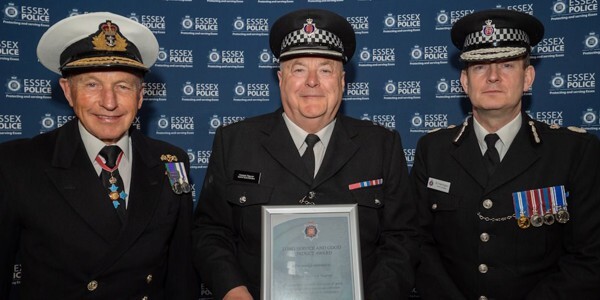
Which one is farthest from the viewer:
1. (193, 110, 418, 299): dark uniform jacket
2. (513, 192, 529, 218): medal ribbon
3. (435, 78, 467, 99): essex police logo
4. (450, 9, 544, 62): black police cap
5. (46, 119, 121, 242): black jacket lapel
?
(435, 78, 467, 99): essex police logo

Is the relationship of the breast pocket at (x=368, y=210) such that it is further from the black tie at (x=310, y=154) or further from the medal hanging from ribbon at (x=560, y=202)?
the medal hanging from ribbon at (x=560, y=202)

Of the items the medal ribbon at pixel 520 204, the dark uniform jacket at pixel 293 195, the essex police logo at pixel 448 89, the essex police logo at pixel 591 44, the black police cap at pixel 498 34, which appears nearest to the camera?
the dark uniform jacket at pixel 293 195

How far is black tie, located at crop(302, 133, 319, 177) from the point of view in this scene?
2.44m

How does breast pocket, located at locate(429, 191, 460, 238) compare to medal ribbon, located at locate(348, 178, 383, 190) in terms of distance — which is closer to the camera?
medal ribbon, located at locate(348, 178, 383, 190)

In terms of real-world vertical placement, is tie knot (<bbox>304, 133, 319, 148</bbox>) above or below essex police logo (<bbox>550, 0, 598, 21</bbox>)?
below

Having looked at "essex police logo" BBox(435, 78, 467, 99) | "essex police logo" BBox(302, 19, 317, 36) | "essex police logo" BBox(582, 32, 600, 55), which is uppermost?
"essex police logo" BBox(582, 32, 600, 55)

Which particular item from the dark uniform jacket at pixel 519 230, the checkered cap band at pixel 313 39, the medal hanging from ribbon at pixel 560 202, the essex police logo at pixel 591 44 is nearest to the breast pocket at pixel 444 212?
the dark uniform jacket at pixel 519 230

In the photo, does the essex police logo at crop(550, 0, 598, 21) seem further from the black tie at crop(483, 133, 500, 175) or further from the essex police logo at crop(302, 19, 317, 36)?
the essex police logo at crop(302, 19, 317, 36)

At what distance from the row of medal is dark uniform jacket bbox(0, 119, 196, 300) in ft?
6.56

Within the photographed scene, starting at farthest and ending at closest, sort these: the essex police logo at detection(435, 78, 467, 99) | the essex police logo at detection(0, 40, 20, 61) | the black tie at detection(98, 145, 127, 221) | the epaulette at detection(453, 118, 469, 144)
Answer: the essex police logo at detection(435, 78, 467, 99) → the essex police logo at detection(0, 40, 20, 61) → the epaulette at detection(453, 118, 469, 144) → the black tie at detection(98, 145, 127, 221)

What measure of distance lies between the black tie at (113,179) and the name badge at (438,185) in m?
1.78

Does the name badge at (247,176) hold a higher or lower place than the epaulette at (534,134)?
lower

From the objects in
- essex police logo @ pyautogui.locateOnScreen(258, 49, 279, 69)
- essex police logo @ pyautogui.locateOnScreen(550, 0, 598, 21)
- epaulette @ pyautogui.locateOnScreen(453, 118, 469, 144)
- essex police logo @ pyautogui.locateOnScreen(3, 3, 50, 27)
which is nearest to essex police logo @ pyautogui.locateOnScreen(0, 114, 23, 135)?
essex police logo @ pyautogui.locateOnScreen(3, 3, 50, 27)

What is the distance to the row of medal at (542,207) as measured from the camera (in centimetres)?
245
